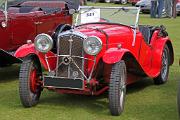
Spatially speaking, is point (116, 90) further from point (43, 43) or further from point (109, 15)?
point (109, 15)

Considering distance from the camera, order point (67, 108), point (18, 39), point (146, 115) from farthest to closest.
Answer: point (18, 39)
point (67, 108)
point (146, 115)

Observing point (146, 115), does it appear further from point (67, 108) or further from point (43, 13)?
point (43, 13)

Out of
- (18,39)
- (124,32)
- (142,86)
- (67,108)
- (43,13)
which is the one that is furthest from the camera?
(43,13)

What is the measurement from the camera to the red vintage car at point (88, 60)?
636 cm

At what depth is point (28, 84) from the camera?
A: 6586 millimetres

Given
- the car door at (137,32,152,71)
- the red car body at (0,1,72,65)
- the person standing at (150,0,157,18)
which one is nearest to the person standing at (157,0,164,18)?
the person standing at (150,0,157,18)

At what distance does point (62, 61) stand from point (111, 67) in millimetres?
698

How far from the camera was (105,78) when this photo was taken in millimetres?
6863

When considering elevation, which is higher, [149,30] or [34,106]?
[149,30]

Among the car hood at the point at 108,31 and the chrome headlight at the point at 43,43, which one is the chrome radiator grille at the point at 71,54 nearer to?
the chrome headlight at the point at 43,43

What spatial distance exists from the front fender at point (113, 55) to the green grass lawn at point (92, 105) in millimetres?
734

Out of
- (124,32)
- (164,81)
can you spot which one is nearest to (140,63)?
(124,32)

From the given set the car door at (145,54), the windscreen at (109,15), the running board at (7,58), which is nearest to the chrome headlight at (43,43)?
the windscreen at (109,15)

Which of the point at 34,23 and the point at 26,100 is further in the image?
the point at 34,23
